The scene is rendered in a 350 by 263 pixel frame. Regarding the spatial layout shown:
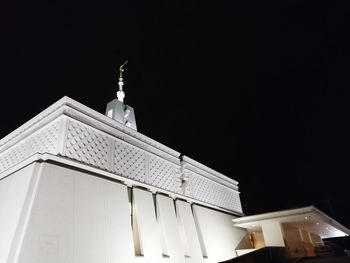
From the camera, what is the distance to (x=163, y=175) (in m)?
10.2

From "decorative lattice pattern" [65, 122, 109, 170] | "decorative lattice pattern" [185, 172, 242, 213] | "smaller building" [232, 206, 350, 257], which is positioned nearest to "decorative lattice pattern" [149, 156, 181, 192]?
"decorative lattice pattern" [185, 172, 242, 213]

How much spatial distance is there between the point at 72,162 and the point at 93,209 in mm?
1291

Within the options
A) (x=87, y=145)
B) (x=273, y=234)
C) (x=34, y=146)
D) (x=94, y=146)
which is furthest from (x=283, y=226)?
(x=34, y=146)

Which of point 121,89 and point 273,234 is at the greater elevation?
point 121,89

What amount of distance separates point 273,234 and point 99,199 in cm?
851

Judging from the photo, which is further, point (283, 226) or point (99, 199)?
point (283, 226)

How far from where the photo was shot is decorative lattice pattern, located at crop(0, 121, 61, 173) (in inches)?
289

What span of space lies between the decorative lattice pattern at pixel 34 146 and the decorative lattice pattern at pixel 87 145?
1.20ft

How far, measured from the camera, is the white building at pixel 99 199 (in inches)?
229

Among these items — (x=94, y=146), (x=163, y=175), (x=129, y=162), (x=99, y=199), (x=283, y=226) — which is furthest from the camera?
(x=283, y=226)

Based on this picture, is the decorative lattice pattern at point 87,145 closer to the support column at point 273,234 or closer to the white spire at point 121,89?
the white spire at point 121,89

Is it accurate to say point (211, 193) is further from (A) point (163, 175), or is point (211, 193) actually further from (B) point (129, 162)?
(B) point (129, 162)

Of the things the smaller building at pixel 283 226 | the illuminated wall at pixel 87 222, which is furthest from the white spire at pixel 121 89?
the smaller building at pixel 283 226

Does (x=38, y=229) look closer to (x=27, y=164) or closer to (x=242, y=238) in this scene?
(x=27, y=164)
